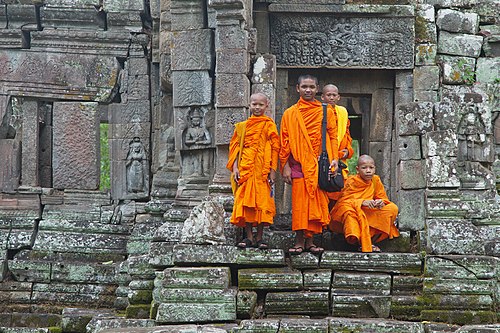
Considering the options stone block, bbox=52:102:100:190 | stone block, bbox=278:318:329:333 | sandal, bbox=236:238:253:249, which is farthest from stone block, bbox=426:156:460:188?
stone block, bbox=52:102:100:190

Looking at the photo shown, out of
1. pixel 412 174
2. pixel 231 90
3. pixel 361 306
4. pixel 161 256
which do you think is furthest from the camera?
pixel 231 90

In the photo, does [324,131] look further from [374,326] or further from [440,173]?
[374,326]

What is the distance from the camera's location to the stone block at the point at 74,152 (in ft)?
41.2

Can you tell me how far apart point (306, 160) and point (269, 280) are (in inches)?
46.6

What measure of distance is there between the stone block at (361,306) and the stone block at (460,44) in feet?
13.8

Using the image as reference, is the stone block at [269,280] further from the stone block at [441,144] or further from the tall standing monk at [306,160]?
the stone block at [441,144]

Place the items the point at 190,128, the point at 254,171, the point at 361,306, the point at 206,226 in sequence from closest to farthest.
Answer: the point at 361,306 < the point at 206,226 < the point at 254,171 < the point at 190,128

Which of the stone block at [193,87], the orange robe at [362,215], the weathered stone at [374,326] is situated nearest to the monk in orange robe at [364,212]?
the orange robe at [362,215]

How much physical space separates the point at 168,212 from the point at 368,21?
3263 millimetres

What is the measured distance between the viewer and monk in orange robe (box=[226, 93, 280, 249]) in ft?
31.2

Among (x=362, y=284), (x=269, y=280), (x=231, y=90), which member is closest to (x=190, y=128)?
(x=231, y=90)

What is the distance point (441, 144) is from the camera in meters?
9.94

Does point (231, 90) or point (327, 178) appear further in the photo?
point (231, 90)

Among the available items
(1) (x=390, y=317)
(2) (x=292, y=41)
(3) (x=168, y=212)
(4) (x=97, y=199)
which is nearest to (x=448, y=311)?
(1) (x=390, y=317)
